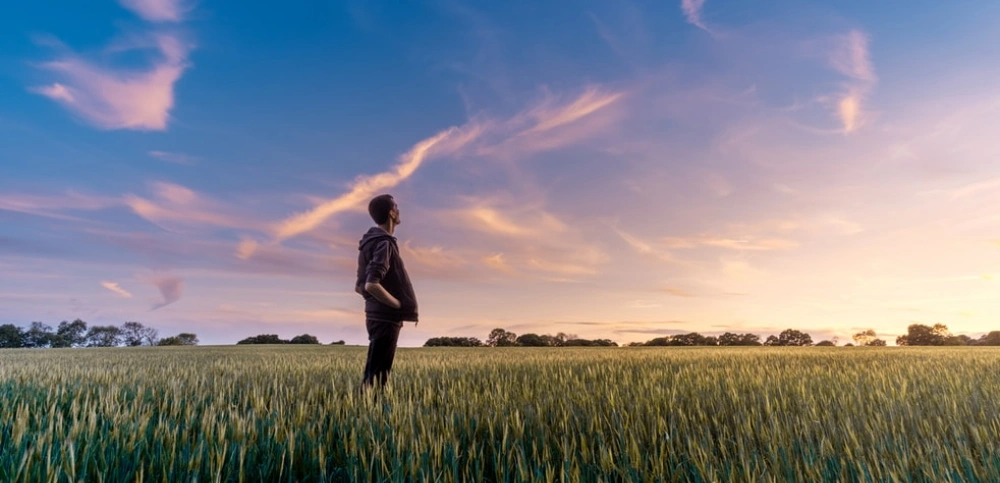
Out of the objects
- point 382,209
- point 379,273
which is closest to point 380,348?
point 379,273

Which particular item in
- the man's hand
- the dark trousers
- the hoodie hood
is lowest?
the dark trousers

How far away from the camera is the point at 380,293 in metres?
4.92

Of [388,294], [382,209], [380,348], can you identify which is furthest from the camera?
[382,209]

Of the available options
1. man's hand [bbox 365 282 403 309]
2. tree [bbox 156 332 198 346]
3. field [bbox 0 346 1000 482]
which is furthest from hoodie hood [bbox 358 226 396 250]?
tree [bbox 156 332 198 346]

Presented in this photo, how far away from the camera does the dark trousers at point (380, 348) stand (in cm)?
528

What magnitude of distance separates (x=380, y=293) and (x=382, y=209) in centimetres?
100

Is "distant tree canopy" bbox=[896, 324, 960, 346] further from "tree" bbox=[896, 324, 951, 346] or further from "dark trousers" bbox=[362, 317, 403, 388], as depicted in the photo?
"dark trousers" bbox=[362, 317, 403, 388]

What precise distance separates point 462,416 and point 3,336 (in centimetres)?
7163

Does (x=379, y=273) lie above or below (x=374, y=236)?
below

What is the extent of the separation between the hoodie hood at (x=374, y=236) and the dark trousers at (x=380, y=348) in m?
0.77

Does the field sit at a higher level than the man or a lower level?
lower

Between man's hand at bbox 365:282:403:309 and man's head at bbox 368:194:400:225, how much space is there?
2.64 ft

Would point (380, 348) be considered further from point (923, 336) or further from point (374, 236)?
point (923, 336)

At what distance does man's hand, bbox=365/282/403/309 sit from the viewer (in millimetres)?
4891
